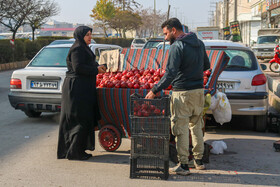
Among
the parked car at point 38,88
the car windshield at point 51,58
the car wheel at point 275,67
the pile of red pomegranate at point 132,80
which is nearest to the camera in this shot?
the pile of red pomegranate at point 132,80

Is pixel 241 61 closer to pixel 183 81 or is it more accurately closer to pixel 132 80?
pixel 132 80

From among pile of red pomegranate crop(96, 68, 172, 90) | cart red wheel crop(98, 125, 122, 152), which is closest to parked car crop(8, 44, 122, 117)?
Answer: pile of red pomegranate crop(96, 68, 172, 90)

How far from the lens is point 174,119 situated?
4.88 metres

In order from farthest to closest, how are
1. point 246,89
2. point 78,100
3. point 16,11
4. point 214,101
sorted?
point 16,11 → point 246,89 → point 214,101 → point 78,100

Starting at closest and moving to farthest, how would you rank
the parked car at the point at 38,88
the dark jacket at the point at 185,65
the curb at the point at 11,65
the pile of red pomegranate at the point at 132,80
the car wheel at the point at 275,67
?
1. the dark jacket at the point at 185,65
2. the pile of red pomegranate at the point at 132,80
3. the parked car at the point at 38,88
4. the car wheel at the point at 275,67
5. the curb at the point at 11,65

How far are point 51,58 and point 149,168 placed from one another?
4.89 metres

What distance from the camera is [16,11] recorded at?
31.5m

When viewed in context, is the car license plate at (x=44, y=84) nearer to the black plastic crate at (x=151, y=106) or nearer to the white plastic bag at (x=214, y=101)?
the white plastic bag at (x=214, y=101)

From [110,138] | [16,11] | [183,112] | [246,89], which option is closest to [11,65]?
[16,11]

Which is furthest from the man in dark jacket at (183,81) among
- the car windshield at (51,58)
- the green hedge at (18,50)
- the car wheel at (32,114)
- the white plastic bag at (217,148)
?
the green hedge at (18,50)

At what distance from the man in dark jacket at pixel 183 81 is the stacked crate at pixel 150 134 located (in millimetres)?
158

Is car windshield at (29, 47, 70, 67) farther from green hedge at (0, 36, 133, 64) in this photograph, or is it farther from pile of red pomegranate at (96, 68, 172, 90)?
green hedge at (0, 36, 133, 64)

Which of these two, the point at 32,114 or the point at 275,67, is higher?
the point at 275,67

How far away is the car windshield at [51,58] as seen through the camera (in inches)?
345
